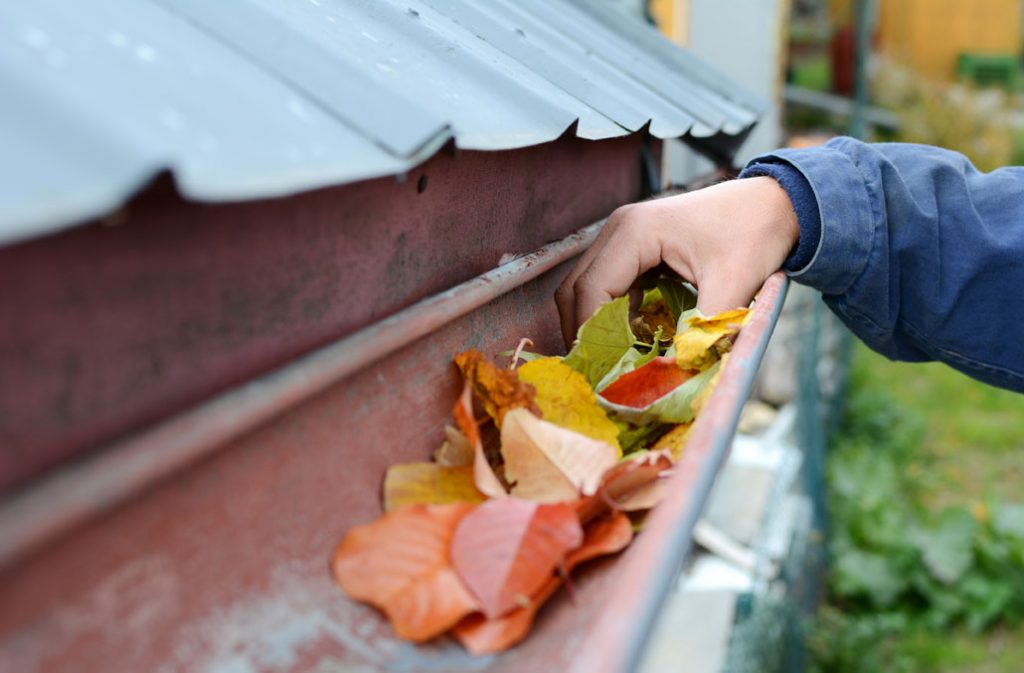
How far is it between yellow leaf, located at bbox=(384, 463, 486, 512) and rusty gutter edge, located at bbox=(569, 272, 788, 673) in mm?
219

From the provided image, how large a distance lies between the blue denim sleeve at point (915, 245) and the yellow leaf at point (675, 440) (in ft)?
1.93

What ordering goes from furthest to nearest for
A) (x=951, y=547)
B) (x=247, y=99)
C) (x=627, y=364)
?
1. (x=951, y=547)
2. (x=627, y=364)
3. (x=247, y=99)

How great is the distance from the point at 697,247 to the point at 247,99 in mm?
792

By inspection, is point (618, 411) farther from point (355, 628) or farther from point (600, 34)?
point (600, 34)

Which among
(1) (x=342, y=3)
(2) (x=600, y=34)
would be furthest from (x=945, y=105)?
(1) (x=342, y=3)

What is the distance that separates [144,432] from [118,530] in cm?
7

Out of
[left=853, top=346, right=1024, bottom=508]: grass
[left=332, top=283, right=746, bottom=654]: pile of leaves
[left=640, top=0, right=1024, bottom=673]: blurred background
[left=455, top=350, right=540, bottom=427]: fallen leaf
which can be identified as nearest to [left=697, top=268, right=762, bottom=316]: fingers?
[left=332, top=283, right=746, bottom=654]: pile of leaves

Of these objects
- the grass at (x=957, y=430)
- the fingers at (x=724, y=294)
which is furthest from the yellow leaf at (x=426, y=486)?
the grass at (x=957, y=430)

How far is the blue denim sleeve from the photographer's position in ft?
5.08

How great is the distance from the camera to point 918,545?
16.9 feet

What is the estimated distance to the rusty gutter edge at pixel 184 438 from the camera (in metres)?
0.59

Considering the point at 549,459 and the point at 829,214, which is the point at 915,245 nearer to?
the point at 829,214

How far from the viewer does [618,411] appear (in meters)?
1.06

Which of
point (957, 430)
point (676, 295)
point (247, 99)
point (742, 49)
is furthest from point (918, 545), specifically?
point (247, 99)
